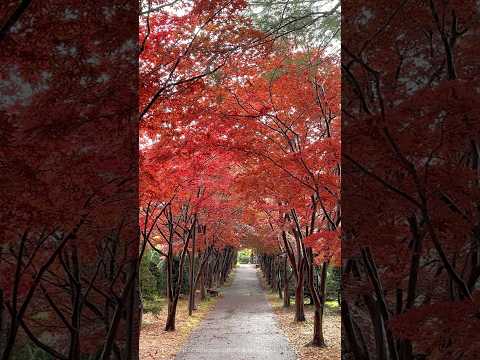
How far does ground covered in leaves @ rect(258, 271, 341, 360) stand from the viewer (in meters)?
8.08

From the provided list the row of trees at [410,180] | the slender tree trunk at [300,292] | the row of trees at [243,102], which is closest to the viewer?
the row of trees at [410,180]

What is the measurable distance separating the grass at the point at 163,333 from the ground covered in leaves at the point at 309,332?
7.41 feet

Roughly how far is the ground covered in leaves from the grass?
2.26 m

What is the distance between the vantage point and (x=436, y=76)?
9.89 ft

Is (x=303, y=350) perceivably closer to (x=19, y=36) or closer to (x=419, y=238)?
(x=419, y=238)

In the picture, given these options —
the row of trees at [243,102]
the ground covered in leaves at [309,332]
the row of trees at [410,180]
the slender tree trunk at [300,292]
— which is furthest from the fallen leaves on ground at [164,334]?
the row of trees at [410,180]

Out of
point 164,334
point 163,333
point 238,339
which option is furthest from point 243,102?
point 163,333

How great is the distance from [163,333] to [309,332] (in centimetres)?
333

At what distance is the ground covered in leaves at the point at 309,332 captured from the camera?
8.08m

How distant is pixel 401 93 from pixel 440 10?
0.63 m

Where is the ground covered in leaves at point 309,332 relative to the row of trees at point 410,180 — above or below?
below

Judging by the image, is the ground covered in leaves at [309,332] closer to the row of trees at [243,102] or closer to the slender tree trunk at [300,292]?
the slender tree trunk at [300,292]

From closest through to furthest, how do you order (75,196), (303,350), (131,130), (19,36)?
(19,36), (75,196), (131,130), (303,350)

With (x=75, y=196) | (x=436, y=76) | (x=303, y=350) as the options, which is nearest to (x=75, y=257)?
(x=75, y=196)
